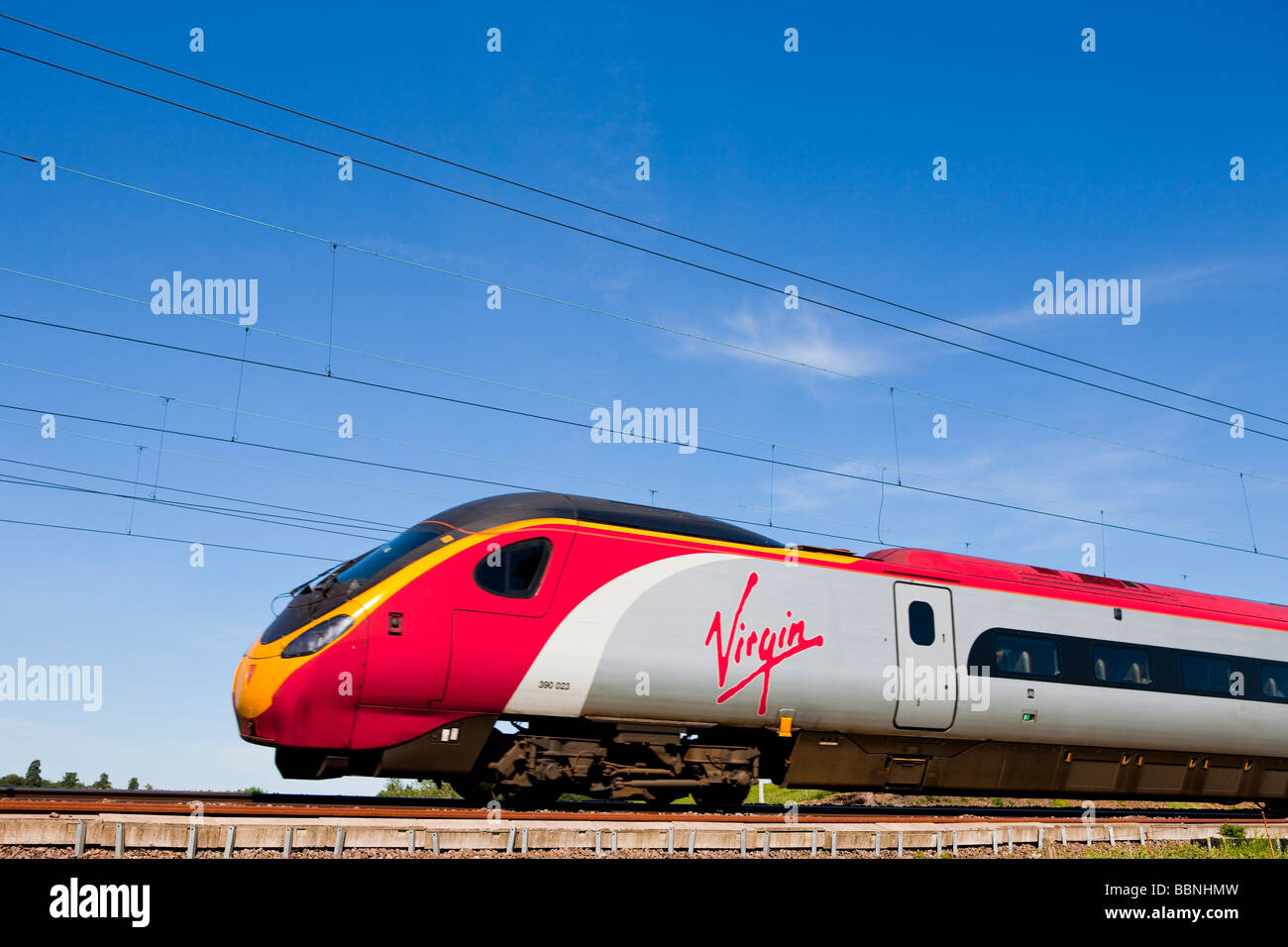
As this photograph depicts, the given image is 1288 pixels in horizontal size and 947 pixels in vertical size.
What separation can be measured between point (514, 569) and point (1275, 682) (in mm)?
14922

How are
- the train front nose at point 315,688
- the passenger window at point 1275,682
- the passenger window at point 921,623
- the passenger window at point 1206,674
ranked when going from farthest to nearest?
the passenger window at point 1275,682 → the passenger window at point 1206,674 → the passenger window at point 921,623 → the train front nose at point 315,688

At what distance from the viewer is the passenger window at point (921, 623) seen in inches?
588

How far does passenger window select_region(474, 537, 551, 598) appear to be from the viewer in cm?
1216

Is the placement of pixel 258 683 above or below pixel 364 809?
above

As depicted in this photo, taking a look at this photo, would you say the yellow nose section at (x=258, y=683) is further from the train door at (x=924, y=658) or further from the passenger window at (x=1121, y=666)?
the passenger window at (x=1121, y=666)

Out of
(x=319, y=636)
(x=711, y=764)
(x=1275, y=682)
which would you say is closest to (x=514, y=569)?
(x=319, y=636)

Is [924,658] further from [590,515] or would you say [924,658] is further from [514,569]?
[514,569]

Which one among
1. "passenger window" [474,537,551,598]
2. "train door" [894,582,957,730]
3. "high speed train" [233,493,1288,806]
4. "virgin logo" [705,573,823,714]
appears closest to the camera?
"high speed train" [233,493,1288,806]

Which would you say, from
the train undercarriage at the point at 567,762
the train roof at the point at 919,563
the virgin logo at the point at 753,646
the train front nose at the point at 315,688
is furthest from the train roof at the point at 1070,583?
the train front nose at the point at 315,688

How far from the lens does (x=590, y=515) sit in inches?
515

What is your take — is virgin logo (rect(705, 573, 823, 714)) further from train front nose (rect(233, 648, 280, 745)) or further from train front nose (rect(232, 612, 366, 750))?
train front nose (rect(233, 648, 280, 745))

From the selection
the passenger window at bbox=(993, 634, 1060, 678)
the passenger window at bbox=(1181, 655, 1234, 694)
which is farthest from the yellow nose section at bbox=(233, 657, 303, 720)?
the passenger window at bbox=(1181, 655, 1234, 694)

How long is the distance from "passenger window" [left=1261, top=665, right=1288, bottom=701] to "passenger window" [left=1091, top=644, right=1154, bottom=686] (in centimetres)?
328

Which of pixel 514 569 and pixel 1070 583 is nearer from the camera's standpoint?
pixel 514 569
